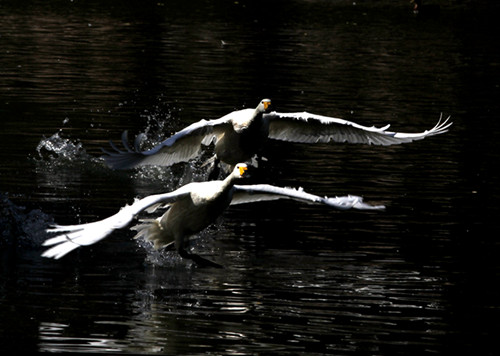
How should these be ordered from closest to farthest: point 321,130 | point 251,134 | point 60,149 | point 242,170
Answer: point 242,170 < point 251,134 < point 321,130 < point 60,149

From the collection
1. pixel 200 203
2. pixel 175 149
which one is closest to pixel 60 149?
pixel 175 149

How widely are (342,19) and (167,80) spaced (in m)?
Result: 16.8

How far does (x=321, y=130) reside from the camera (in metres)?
15.7

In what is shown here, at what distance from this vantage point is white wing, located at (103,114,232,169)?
544 inches

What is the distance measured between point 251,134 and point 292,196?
12.7 feet

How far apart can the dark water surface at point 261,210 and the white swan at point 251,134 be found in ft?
1.98

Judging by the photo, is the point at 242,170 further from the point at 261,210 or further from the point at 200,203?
the point at 261,210

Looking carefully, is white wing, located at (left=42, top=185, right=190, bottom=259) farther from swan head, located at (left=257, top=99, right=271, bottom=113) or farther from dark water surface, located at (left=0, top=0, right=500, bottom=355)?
swan head, located at (left=257, top=99, right=271, bottom=113)

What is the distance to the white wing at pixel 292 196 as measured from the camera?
10.6 m

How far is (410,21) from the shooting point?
41406 millimetres

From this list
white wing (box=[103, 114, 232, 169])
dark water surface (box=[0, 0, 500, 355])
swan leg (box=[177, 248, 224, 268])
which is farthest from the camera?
white wing (box=[103, 114, 232, 169])

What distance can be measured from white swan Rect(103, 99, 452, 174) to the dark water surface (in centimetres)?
60

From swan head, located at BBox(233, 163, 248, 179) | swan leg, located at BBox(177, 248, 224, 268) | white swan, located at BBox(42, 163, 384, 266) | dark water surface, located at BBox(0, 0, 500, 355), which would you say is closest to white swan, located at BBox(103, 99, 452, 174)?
dark water surface, located at BBox(0, 0, 500, 355)

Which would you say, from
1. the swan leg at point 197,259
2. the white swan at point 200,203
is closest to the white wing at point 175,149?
the white swan at point 200,203
